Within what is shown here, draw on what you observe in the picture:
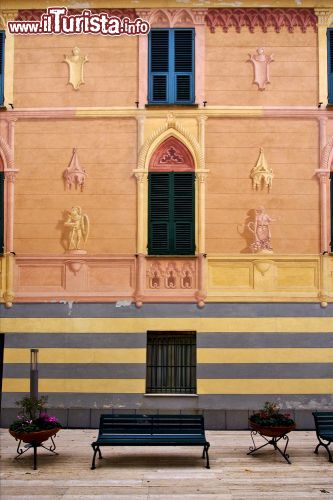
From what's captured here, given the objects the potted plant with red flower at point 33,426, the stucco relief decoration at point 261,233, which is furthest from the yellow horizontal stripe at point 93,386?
the stucco relief decoration at point 261,233

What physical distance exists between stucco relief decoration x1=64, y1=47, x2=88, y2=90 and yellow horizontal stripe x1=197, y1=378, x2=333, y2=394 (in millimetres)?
7145

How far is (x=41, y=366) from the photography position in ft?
47.7

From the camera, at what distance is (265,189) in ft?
48.6

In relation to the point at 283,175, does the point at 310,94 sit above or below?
above

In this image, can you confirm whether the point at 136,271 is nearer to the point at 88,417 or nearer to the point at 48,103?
the point at 88,417

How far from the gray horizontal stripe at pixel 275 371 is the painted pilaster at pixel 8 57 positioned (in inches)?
289

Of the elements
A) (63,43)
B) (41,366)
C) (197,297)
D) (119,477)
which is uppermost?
(63,43)

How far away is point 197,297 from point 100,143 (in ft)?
13.0

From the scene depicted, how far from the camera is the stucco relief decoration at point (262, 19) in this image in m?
15.0

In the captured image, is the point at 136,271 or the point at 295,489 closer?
the point at 295,489

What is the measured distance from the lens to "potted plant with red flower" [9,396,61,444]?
1112cm

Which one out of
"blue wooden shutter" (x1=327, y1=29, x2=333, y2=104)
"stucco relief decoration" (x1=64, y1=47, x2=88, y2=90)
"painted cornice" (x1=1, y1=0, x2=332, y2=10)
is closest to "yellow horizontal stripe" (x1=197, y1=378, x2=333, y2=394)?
"blue wooden shutter" (x1=327, y1=29, x2=333, y2=104)

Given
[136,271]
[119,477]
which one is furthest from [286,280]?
[119,477]

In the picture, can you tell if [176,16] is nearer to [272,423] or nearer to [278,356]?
[278,356]
